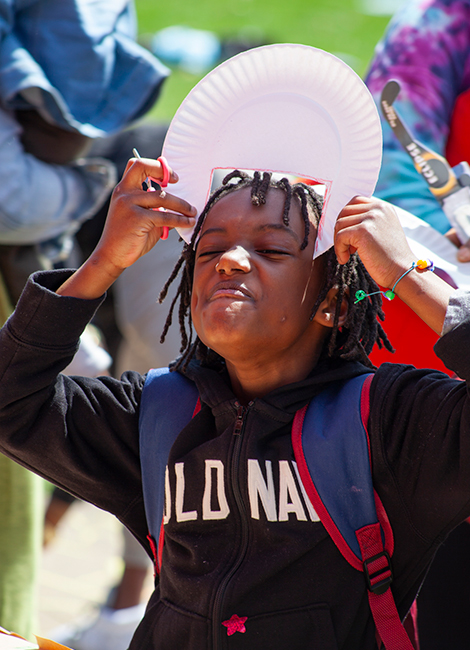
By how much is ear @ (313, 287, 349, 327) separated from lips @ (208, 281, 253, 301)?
22 centimetres

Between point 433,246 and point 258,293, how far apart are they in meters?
0.54

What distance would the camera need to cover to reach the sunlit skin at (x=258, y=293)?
5.34 ft

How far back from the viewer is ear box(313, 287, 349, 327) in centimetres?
179

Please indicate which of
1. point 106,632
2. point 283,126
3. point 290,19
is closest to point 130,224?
point 283,126

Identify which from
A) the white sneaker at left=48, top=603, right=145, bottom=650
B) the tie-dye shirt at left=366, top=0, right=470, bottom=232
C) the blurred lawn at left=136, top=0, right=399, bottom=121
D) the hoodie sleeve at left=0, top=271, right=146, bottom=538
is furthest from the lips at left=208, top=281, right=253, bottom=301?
the blurred lawn at left=136, top=0, right=399, bottom=121

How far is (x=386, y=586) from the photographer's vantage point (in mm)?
1531

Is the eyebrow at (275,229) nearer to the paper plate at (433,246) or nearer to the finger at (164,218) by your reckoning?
the finger at (164,218)

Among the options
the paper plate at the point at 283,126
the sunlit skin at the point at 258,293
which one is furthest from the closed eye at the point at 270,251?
the paper plate at the point at 283,126

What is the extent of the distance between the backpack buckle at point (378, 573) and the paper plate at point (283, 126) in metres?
0.68

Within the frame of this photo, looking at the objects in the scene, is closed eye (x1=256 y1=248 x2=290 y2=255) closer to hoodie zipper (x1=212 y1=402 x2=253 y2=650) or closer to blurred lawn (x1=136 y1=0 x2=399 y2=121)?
hoodie zipper (x1=212 y1=402 x2=253 y2=650)

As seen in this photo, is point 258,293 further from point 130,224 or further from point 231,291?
point 130,224

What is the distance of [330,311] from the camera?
1.80 meters

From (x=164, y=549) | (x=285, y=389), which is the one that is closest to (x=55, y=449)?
(x=164, y=549)

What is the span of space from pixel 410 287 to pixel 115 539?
9.34 feet
